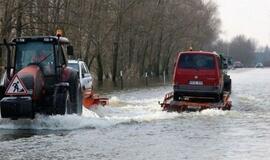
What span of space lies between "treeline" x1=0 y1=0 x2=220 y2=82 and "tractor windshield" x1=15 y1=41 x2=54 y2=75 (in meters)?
17.7

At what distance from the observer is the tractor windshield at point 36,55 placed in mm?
18062

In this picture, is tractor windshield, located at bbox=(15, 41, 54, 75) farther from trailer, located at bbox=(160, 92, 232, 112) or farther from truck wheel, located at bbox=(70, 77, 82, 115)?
trailer, located at bbox=(160, 92, 232, 112)

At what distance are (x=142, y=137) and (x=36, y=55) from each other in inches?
169

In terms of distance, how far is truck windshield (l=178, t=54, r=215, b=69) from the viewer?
24.4 m

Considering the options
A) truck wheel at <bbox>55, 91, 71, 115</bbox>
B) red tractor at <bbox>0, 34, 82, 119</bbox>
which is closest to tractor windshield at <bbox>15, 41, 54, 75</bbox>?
red tractor at <bbox>0, 34, 82, 119</bbox>

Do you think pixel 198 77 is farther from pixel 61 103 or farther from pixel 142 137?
pixel 142 137

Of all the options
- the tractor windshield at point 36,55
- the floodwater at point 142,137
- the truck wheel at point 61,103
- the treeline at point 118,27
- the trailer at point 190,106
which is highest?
the treeline at point 118,27

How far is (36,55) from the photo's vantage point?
1823cm

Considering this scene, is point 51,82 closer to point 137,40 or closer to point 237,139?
point 237,139

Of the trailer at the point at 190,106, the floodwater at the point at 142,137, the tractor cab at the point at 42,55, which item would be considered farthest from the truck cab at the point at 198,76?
the tractor cab at the point at 42,55

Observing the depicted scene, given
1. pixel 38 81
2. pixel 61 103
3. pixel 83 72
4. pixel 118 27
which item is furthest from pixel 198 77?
pixel 118 27

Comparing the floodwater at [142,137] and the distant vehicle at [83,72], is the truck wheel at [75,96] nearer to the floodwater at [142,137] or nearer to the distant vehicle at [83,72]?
the floodwater at [142,137]

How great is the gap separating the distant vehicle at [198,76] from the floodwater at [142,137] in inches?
75.0

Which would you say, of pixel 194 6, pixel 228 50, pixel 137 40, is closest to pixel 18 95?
pixel 137 40
